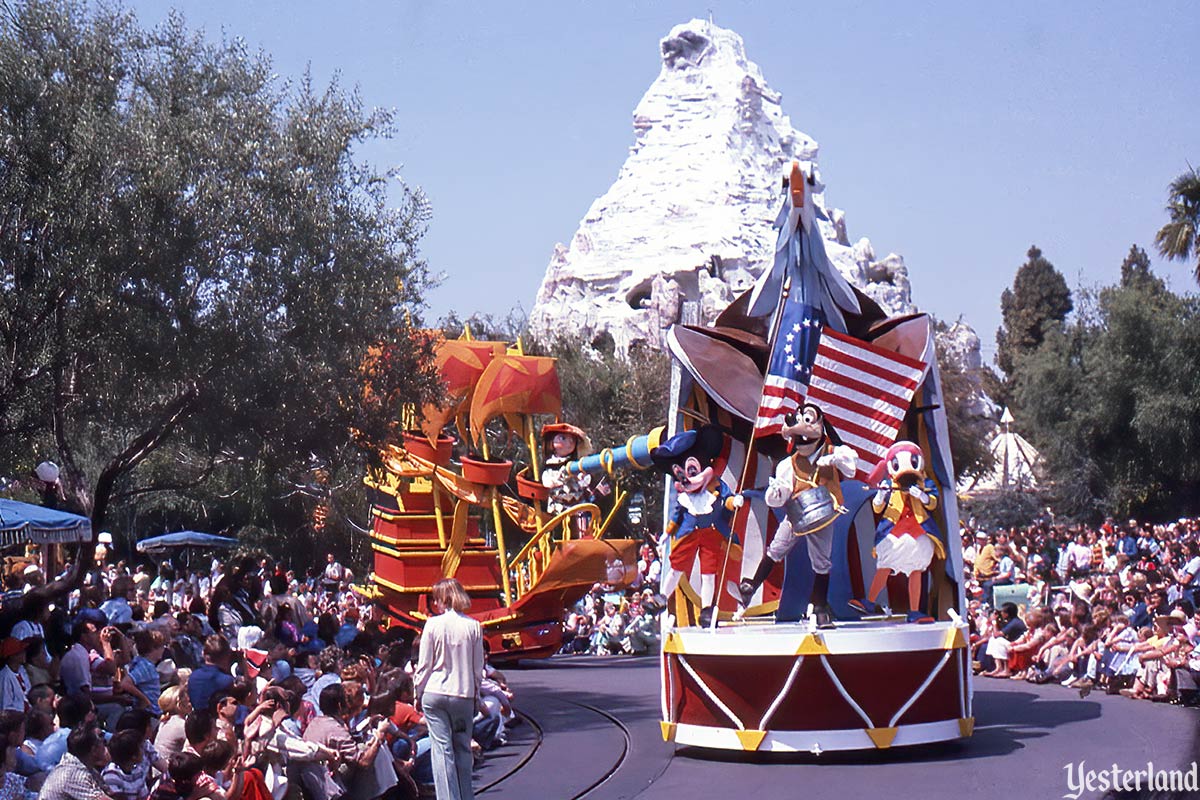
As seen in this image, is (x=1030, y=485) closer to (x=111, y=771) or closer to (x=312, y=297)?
(x=312, y=297)

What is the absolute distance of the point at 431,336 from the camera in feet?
54.0

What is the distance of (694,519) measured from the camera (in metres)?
12.4

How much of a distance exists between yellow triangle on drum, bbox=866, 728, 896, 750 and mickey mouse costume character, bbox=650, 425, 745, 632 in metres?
2.23

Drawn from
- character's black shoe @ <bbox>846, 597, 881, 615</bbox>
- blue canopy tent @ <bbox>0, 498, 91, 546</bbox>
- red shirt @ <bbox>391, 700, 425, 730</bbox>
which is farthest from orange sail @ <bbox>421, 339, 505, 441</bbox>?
red shirt @ <bbox>391, 700, 425, 730</bbox>

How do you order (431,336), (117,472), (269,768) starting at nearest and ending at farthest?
(269,768) < (117,472) < (431,336)

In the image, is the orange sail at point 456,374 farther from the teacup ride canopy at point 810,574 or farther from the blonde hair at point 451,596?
the blonde hair at point 451,596

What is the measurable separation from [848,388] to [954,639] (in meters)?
2.42

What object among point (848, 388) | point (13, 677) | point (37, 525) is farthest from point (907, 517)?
point (37, 525)

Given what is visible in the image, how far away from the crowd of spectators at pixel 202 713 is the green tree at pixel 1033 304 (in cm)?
6003

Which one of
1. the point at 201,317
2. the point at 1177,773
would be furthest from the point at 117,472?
the point at 1177,773

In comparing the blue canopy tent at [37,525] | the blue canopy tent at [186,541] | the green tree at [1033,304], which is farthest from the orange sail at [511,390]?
the green tree at [1033,304]

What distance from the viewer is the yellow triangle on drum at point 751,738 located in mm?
10727

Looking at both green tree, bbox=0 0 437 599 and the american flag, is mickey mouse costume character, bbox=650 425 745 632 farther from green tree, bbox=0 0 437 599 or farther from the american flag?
green tree, bbox=0 0 437 599

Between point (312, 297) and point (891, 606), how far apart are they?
617cm
